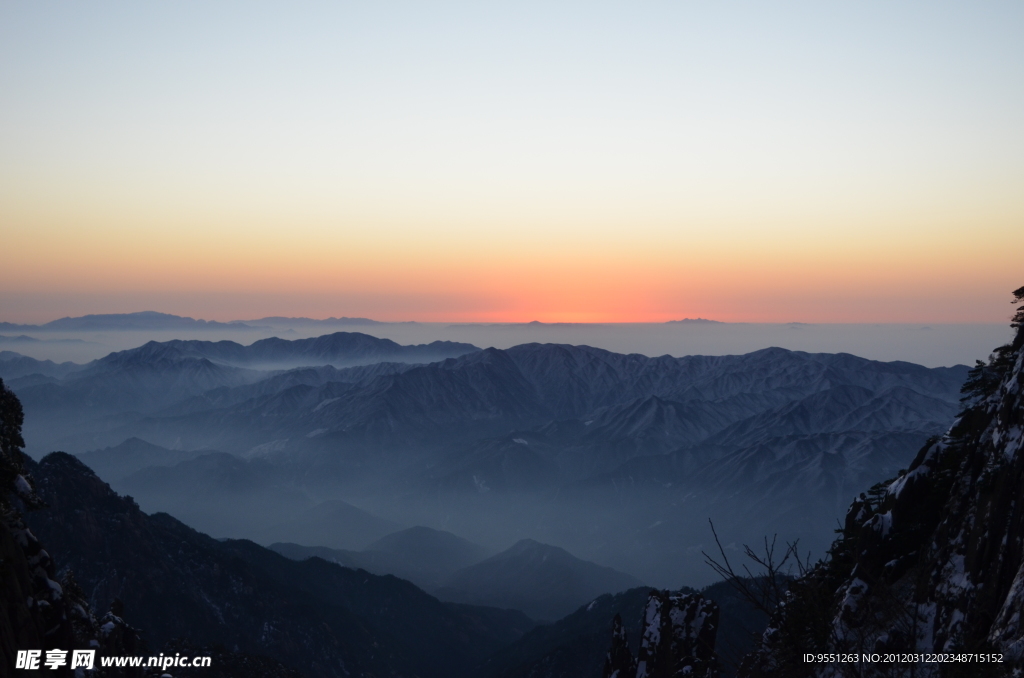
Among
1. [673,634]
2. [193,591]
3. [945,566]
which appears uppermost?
[945,566]

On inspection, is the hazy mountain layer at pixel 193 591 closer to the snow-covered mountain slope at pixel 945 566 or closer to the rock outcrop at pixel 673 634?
the rock outcrop at pixel 673 634

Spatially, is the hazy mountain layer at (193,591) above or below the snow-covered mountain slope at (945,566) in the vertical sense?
below

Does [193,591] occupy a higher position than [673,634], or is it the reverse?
[673,634]

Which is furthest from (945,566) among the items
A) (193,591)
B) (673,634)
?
(193,591)

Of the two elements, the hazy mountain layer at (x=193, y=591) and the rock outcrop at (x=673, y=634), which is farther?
the hazy mountain layer at (x=193, y=591)

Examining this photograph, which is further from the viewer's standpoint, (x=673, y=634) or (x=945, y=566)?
(x=673, y=634)

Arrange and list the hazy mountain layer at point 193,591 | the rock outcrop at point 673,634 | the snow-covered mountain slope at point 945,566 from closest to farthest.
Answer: the snow-covered mountain slope at point 945,566 < the rock outcrop at point 673,634 < the hazy mountain layer at point 193,591

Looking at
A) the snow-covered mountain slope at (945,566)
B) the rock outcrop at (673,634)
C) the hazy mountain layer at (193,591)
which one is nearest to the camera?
A: the snow-covered mountain slope at (945,566)

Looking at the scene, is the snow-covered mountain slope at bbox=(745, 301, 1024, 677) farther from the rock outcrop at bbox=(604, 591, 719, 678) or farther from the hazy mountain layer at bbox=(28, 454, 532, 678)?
the hazy mountain layer at bbox=(28, 454, 532, 678)

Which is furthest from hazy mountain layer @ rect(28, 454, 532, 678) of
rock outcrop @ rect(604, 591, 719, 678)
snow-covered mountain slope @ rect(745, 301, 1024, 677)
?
snow-covered mountain slope @ rect(745, 301, 1024, 677)

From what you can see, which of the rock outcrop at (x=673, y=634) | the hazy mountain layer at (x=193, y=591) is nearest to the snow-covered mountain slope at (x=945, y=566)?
the rock outcrop at (x=673, y=634)

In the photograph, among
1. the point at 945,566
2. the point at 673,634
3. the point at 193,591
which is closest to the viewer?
the point at 945,566

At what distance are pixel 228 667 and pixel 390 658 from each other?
62538 millimetres

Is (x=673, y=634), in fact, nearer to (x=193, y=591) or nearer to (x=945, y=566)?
(x=945, y=566)
